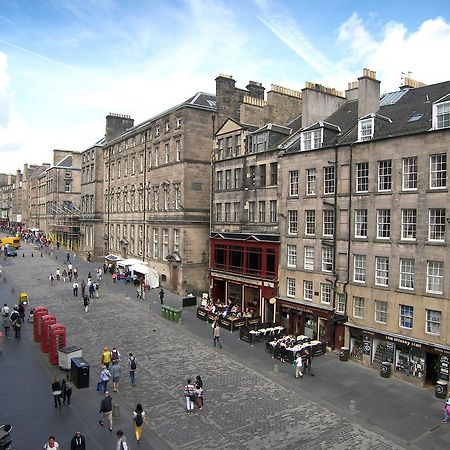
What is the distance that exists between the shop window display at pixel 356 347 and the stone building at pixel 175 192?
67.8ft

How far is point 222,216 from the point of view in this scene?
39.2 meters

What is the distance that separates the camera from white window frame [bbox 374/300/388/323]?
24766mm

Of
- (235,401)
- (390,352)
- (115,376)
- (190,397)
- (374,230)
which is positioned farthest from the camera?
(374,230)

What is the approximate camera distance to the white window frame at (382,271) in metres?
24.9

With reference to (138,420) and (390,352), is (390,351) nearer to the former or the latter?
(390,352)

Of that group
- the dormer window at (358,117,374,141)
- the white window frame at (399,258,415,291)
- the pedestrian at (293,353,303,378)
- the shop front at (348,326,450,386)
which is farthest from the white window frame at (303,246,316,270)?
the pedestrian at (293,353,303,378)

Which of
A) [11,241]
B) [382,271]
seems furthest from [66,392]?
[11,241]

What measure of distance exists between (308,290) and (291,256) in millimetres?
2796

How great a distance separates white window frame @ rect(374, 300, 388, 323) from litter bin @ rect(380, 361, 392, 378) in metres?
2.37

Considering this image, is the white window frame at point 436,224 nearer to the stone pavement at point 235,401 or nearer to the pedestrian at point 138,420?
the stone pavement at point 235,401

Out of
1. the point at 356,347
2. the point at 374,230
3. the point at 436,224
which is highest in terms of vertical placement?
the point at 436,224

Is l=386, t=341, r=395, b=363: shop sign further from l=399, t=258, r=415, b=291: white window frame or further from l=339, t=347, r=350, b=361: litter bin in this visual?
l=399, t=258, r=415, b=291: white window frame

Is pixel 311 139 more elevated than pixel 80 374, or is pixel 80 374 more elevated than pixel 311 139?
pixel 311 139

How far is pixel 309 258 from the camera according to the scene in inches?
1176
